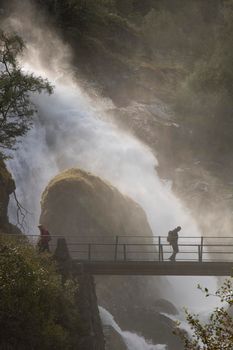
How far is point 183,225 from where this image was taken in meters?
49.7

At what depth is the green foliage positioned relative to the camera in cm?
2100

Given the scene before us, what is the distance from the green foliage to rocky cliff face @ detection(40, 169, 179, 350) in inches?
478

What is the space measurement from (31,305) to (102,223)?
1755 centimetres

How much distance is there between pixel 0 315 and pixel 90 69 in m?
55.6

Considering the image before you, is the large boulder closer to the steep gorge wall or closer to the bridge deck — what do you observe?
the steep gorge wall

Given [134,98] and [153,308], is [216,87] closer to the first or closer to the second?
[134,98]

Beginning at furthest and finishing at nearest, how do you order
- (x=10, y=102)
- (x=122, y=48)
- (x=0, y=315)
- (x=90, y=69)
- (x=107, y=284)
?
(x=122, y=48)
(x=90, y=69)
(x=107, y=284)
(x=10, y=102)
(x=0, y=315)

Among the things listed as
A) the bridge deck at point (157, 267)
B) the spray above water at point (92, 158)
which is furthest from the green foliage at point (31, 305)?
the spray above water at point (92, 158)

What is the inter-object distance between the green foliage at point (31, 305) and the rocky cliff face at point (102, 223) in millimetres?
12154

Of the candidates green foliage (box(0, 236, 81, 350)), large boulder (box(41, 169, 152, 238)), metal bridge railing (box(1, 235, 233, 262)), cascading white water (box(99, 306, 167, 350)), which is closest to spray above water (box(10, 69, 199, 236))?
metal bridge railing (box(1, 235, 233, 262))

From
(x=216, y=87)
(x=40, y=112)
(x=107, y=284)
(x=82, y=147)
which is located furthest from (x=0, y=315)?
(x=216, y=87)

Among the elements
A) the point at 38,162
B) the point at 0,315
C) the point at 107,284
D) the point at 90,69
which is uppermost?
the point at 90,69

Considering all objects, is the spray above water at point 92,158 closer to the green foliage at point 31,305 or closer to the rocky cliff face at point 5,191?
the rocky cliff face at point 5,191

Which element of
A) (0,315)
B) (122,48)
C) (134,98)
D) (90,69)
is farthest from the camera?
(122,48)
